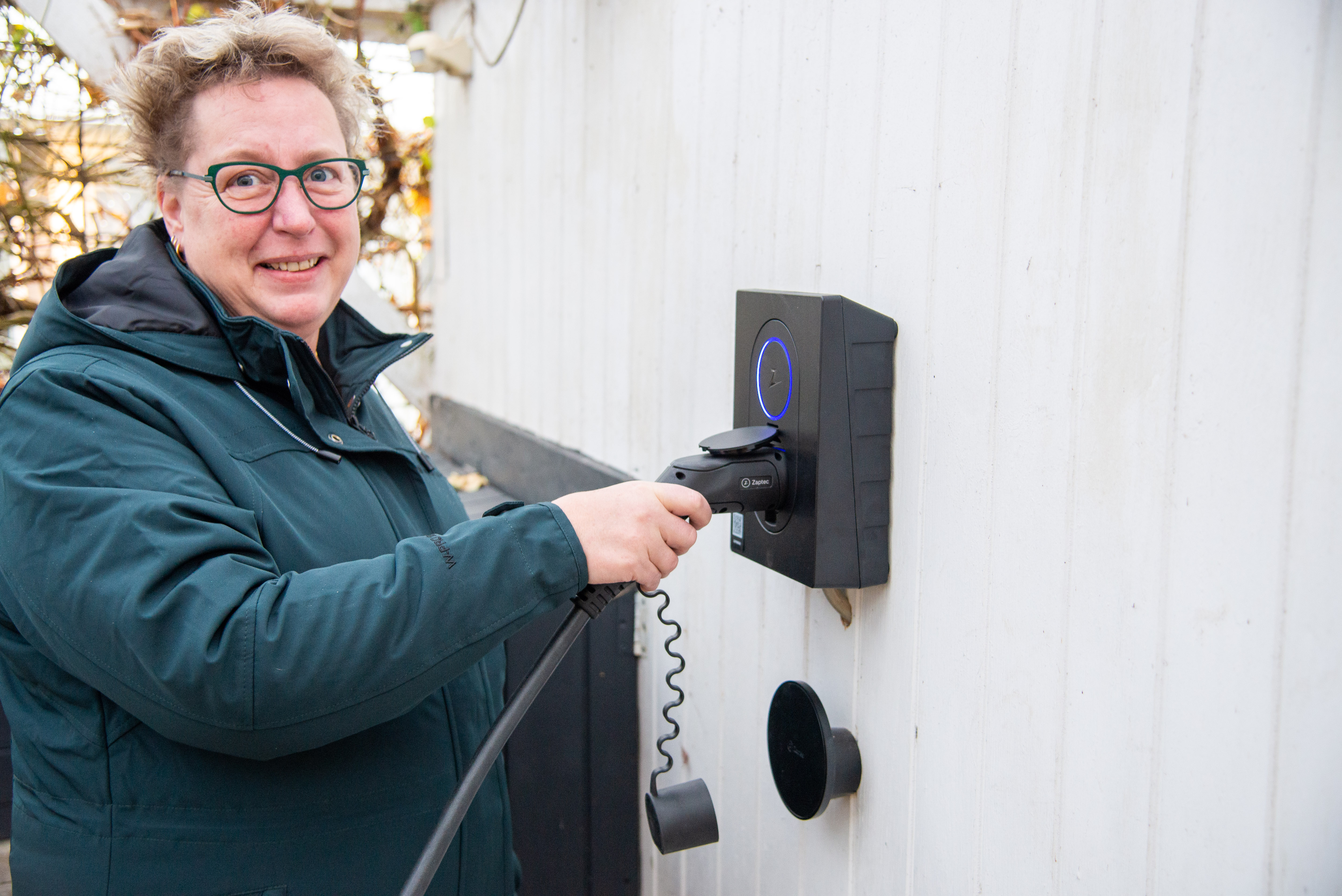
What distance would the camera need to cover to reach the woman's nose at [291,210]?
1.40 meters

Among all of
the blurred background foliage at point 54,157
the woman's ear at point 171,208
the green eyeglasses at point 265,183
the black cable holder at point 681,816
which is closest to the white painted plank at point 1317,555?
the black cable holder at point 681,816

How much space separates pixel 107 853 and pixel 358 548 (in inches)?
17.7

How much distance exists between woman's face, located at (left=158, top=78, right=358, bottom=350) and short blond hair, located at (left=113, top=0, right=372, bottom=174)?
19mm

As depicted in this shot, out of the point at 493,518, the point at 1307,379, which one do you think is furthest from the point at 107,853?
the point at 1307,379

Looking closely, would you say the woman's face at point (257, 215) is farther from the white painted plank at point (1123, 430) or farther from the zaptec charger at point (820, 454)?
the white painted plank at point (1123, 430)

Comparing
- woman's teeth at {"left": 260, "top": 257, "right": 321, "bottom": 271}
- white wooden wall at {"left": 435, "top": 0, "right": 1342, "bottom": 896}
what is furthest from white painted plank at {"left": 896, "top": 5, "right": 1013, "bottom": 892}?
woman's teeth at {"left": 260, "top": 257, "right": 321, "bottom": 271}

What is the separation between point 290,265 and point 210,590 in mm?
627

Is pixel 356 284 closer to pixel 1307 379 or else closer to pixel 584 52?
pixel 584 52

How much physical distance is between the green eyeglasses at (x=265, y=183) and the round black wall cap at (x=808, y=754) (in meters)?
1.00

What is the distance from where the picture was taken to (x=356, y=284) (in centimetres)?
422

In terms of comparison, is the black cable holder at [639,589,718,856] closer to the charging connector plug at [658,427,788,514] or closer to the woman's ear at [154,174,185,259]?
the charging connector plug at [658,427,788,514]

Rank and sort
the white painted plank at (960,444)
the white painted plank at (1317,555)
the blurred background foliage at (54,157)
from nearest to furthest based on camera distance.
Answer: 1. the white painted plank at (1317,555)
2. the white painted plank at (960,444)
3. the blurred background foliage at (54,157)

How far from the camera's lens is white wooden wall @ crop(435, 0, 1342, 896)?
794 mm

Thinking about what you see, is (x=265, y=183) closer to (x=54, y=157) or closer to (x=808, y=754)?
(x=808, y=754)
